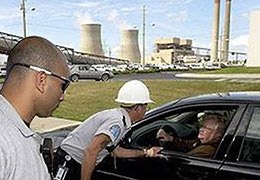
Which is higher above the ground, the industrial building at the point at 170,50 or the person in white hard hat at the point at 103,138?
the person in white hard hat at the point at 103,138

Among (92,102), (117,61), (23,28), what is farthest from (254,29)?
(117,61)

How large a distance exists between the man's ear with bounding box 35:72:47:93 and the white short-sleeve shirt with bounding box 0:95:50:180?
4.7 inches

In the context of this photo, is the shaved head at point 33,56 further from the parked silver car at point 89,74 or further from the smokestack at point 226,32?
the smokestack at point 226,32

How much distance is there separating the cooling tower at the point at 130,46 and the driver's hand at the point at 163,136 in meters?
68.9

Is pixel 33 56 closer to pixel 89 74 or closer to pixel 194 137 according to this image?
pixel 194 137

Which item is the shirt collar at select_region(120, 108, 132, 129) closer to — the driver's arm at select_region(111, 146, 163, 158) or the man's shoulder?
the man's shoulder

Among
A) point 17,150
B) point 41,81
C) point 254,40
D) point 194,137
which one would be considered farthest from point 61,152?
point 254,40

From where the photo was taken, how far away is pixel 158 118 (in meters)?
2.77

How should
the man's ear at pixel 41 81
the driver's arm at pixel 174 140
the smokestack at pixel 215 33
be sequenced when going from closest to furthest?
the man's ear at pixel 41 81
the driver's arm at pixel 174 140
the smokestack at pixel 215 33

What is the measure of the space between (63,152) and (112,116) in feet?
2.24

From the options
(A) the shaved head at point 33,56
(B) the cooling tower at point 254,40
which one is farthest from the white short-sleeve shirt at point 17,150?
(B) the cooling tower at point 254,40

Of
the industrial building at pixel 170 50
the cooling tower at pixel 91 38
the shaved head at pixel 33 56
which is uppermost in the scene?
the shaved head at pixel 33 56

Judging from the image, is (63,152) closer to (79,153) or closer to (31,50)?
(79,153)

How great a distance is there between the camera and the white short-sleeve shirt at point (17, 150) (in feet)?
3.28
